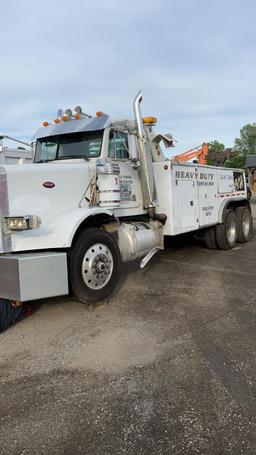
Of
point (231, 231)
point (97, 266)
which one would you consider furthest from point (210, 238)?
point (97, 266)

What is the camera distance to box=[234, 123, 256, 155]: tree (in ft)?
266

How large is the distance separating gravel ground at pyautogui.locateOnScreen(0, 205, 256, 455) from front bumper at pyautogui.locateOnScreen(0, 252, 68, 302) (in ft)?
1.74

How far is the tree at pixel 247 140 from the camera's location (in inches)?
3187

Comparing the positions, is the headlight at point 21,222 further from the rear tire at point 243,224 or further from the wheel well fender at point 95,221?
the rear tire at point 243,224

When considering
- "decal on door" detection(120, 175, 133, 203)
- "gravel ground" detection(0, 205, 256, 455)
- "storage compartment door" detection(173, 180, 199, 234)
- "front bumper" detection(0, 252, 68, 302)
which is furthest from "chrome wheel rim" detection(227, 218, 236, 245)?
"front bumper" detection(0, 252, 68, 302)

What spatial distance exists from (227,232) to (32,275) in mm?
6412

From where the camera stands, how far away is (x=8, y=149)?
8.34m

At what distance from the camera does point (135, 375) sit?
3820 mm

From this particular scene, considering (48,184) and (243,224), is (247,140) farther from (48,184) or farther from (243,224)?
(48,184)

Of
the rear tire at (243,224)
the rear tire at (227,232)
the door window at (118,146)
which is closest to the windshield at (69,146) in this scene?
the door window at (118,146)

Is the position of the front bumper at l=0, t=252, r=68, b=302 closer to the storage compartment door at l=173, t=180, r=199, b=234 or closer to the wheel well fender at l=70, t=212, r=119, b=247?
the wheel well fender at l=70, t=212, r=119, b=247

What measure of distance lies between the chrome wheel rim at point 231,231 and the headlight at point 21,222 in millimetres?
6278

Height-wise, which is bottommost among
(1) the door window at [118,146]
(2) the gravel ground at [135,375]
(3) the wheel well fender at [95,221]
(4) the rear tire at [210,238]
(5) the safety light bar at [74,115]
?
(2) the gravel ground at [135,375]

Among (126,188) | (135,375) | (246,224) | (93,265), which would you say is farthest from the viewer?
(246,224)
